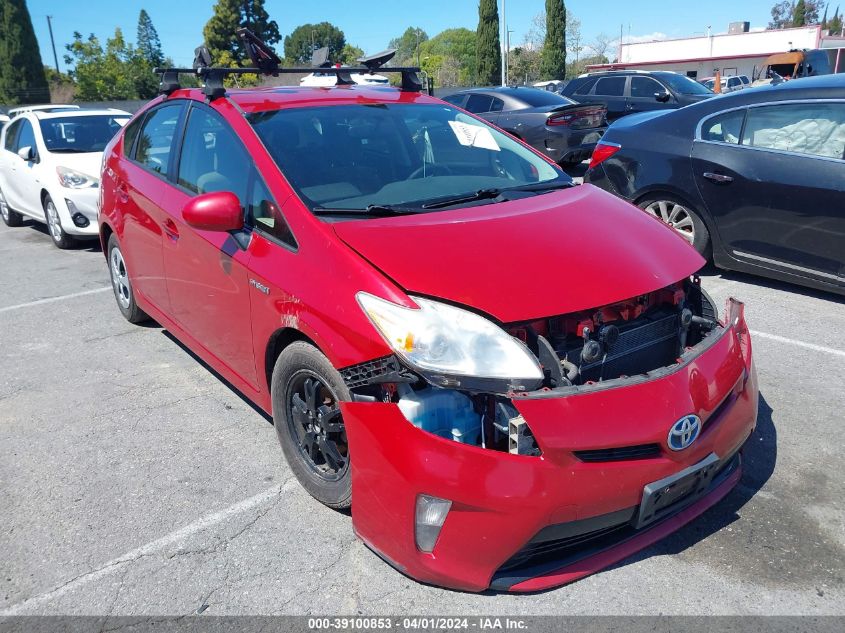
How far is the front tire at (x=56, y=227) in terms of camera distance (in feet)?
27.2

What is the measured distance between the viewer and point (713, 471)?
8.39ft

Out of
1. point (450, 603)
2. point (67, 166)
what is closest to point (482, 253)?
point (450, 603)

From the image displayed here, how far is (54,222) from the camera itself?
8383mm

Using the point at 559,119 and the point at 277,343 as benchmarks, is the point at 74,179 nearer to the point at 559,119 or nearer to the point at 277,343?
the point at 277,343

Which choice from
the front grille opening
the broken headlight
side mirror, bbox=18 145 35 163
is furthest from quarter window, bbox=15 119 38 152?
the front grille opening

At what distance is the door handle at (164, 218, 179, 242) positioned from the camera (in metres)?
3.80

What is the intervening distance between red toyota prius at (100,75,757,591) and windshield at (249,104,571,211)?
0.02m

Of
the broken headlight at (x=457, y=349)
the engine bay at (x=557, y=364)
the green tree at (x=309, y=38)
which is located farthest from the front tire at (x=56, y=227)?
the green tree at (x=309, y=38)

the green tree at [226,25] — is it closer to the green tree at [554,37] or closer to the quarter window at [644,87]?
the green tree at [554,37]

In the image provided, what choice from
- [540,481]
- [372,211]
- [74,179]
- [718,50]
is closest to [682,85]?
[74,179]

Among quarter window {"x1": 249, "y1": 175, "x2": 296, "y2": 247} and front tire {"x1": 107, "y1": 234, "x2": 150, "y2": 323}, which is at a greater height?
quarter window {"x1": 249, "y1": 175, "x2": 296, "y2": 247}

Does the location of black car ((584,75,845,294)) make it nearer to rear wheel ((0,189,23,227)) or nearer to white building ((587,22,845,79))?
rear wheel ((0,189,23,227))

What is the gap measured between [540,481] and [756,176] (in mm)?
4020

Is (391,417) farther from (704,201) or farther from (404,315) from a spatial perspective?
(704,201)
